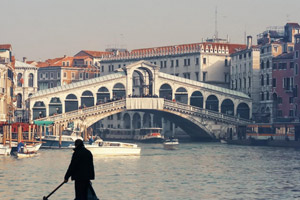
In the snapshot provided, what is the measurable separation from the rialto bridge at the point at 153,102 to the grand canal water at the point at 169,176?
20668 millimetres

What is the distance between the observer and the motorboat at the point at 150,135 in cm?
10262

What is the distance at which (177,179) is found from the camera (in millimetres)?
47969

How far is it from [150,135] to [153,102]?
413 inches

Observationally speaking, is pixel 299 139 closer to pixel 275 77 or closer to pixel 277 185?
pixel 275 77

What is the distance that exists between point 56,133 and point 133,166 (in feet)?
105

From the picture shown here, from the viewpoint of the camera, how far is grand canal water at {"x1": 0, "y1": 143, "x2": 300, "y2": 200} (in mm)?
40188

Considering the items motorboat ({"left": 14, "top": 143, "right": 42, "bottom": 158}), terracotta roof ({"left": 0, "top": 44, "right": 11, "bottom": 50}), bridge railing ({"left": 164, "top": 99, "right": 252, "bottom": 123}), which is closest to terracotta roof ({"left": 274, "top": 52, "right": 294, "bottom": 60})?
bridge railing ({"left": 164, "top": 99, "right": 252, "bottom": 123})

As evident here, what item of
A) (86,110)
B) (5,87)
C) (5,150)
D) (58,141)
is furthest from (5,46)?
(5,150)

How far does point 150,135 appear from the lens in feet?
342

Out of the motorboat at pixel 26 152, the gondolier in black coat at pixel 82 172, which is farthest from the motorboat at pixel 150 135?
the gondolier in black coat at pixel 82 172

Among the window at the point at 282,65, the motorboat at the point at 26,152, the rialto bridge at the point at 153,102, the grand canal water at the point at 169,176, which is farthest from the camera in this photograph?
the window at the point at 282,65

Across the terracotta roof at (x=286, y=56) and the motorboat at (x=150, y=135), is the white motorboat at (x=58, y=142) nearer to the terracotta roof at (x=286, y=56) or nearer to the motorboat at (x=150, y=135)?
the motorboat at (x=150, y=135)

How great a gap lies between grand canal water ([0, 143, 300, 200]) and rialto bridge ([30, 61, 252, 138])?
20.7 metres

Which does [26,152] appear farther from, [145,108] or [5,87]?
[145,108]
